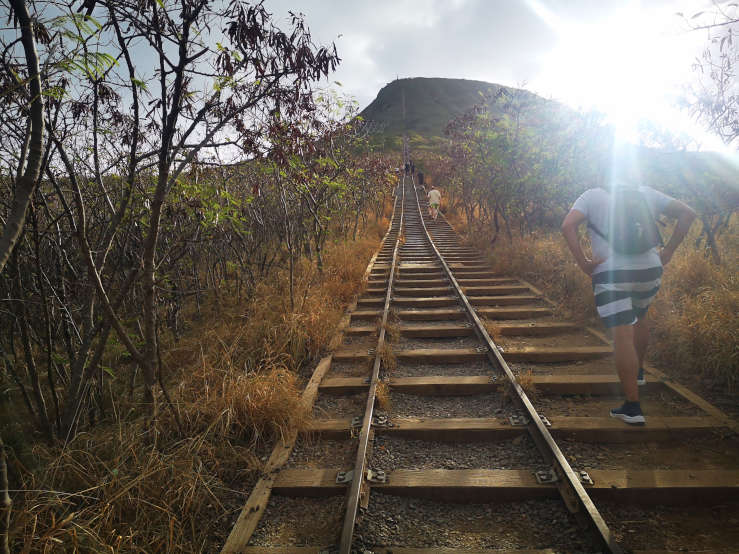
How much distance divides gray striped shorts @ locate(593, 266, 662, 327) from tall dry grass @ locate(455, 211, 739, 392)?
1476 mm

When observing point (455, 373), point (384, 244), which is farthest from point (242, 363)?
point (384, 244)

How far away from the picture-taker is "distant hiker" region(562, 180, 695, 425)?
291 centimetres

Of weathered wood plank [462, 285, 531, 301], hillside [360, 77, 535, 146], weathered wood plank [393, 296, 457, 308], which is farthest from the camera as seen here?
hillside [360, 77, 535, 146]

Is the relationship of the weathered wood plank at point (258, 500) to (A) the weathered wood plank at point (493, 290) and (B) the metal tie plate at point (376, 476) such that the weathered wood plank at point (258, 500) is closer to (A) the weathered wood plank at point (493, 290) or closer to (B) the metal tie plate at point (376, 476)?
(B) the metal tie plate at point (376, 476)

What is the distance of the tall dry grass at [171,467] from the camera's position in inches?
78.4

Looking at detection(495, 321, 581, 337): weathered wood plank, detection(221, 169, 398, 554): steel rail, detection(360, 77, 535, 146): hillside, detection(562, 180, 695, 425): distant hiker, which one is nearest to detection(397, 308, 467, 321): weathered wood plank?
detection(495, 321, 581, 337): weathered wood plank

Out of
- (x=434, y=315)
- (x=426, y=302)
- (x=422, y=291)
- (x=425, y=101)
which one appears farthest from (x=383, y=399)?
(x=425, y=101)

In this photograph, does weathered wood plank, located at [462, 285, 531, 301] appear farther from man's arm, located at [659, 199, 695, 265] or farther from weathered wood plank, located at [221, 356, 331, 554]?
weathered wood plank, located at [221, 356, 331, 554]

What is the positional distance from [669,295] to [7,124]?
23.8 ft

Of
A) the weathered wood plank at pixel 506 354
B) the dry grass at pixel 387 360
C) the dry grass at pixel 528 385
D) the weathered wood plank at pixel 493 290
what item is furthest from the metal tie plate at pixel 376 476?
the weathered wood plank at pixel 493 290

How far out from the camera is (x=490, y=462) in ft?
8.80

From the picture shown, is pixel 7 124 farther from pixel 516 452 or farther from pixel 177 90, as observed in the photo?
pixel 516 452

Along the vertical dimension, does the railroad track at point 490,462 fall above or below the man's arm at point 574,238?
below

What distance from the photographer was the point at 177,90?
221 centimetres
